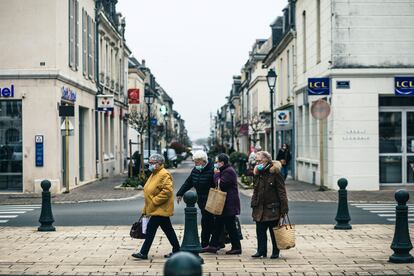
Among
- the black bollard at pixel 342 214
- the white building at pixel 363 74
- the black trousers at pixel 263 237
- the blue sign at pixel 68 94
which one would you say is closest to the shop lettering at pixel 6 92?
the blue sign at pixel 68 94

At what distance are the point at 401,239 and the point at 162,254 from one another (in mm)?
3545

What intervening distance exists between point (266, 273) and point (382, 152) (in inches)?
654

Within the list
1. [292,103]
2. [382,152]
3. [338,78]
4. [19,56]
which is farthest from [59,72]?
[292,103]

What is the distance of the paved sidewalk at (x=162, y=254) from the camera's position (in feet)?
31.3

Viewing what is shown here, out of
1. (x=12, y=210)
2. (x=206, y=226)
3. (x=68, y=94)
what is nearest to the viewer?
(x=206, y=226)

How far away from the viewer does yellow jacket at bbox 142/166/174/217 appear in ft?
33.9

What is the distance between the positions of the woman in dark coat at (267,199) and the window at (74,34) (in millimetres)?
17961

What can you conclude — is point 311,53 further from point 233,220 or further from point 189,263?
point 189,263

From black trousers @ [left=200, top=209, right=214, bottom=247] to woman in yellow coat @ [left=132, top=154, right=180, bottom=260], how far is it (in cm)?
79

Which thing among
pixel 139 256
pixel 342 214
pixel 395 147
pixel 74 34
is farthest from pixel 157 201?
pixel 74 34

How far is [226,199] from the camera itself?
10953 mm

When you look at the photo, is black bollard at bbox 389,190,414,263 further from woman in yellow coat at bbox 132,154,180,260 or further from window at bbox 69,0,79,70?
window at bbox 69,0,79,70

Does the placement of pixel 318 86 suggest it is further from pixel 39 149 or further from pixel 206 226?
pixel 206 226

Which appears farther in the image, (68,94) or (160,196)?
(68,94)
